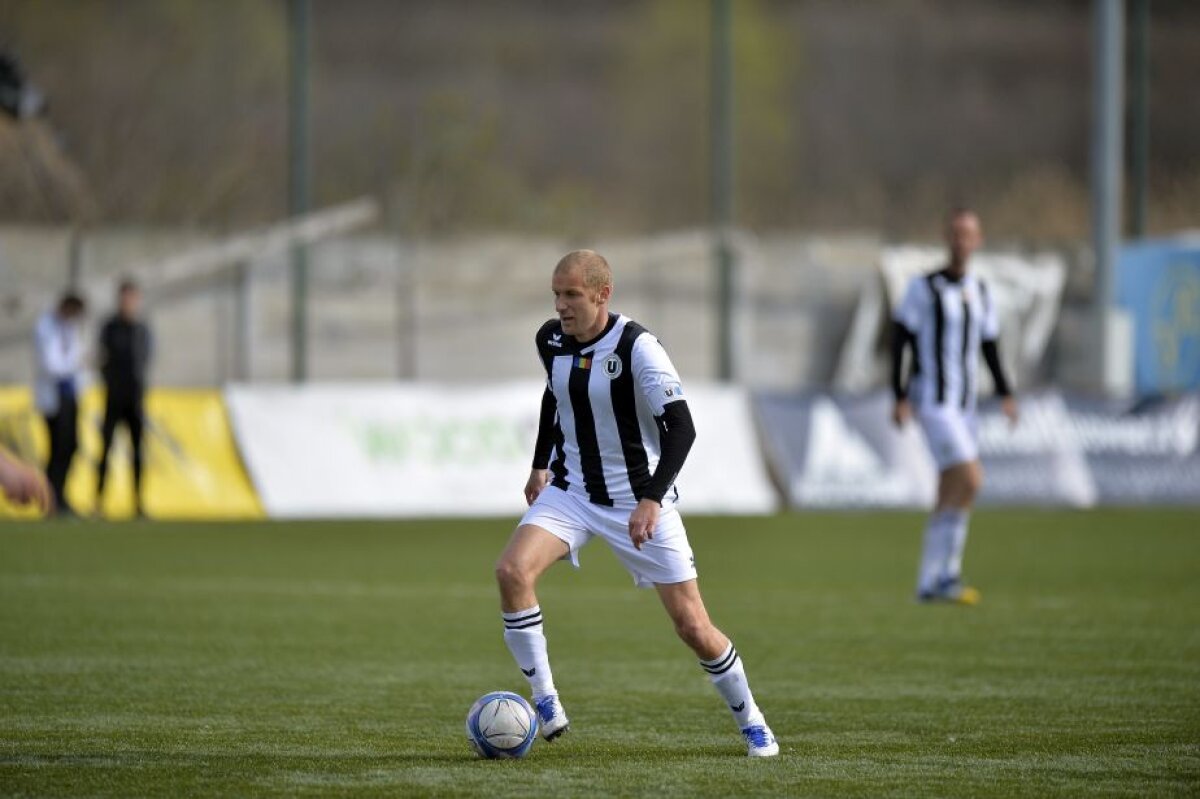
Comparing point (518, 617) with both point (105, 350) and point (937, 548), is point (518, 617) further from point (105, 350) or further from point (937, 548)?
point (105, 350)

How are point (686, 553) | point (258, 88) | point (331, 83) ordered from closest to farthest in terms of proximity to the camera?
point (686, 553), point (258, 88), point (331, 83)

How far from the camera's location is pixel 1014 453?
22.1m

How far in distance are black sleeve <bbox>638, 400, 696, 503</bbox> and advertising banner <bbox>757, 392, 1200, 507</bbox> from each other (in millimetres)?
13986

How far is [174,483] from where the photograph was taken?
20234mm

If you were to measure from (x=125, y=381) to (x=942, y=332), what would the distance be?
29.6 ft

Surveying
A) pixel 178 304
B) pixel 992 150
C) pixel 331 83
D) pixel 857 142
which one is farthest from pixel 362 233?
pixel 992 150

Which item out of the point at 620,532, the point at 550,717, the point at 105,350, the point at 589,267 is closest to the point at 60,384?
the point at 105,350

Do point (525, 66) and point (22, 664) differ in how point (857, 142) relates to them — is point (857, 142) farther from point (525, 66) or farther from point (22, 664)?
point (22, 664)

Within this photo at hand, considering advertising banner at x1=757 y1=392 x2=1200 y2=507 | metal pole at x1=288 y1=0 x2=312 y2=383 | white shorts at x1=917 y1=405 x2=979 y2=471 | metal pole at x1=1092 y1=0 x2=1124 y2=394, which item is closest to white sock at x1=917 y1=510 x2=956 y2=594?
white shorts at x1=917 y1=405 x2=979 y2=471

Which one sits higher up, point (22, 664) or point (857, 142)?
point (857, 142)

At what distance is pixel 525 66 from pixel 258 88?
16873mm

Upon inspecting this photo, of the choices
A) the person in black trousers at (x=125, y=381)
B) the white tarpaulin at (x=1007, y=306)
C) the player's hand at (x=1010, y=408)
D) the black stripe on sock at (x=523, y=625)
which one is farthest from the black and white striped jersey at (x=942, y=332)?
the white tarpaulin at (x=1007, y=306)

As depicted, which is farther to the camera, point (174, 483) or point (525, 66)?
point (525, 66)

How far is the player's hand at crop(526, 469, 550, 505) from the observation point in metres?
8.25
